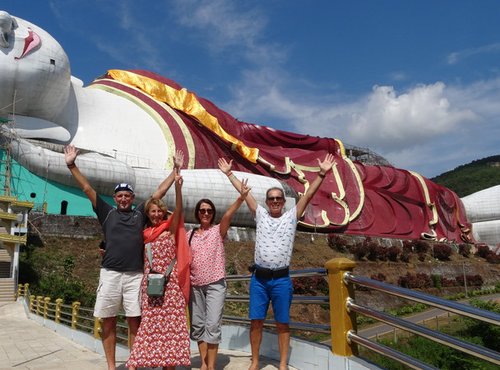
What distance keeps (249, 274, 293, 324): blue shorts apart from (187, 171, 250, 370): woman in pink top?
0.23 m

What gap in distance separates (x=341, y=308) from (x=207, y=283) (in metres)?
0.94

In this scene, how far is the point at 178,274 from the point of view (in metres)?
3.28

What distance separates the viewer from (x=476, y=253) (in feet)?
80.5

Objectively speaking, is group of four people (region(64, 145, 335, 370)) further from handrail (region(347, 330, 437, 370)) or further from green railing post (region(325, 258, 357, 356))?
handrail (region(347, 330, 437, 370))

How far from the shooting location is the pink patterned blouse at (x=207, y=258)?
134 inches

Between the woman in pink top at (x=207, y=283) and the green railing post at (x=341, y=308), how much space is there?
792 mm

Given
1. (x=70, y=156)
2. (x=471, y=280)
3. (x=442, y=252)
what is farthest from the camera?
(x=471, y=280)

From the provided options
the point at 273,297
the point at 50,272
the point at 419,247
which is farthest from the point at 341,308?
the point at 419,247

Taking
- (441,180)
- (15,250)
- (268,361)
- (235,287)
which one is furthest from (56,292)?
(441,180)

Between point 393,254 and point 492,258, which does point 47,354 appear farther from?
point 492,258

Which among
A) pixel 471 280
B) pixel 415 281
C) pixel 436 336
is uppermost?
pixel 436 336

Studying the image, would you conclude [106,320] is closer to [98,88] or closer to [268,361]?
[268,361]

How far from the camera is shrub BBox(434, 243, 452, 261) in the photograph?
2175 cm

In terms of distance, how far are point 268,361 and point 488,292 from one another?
69.1ft
